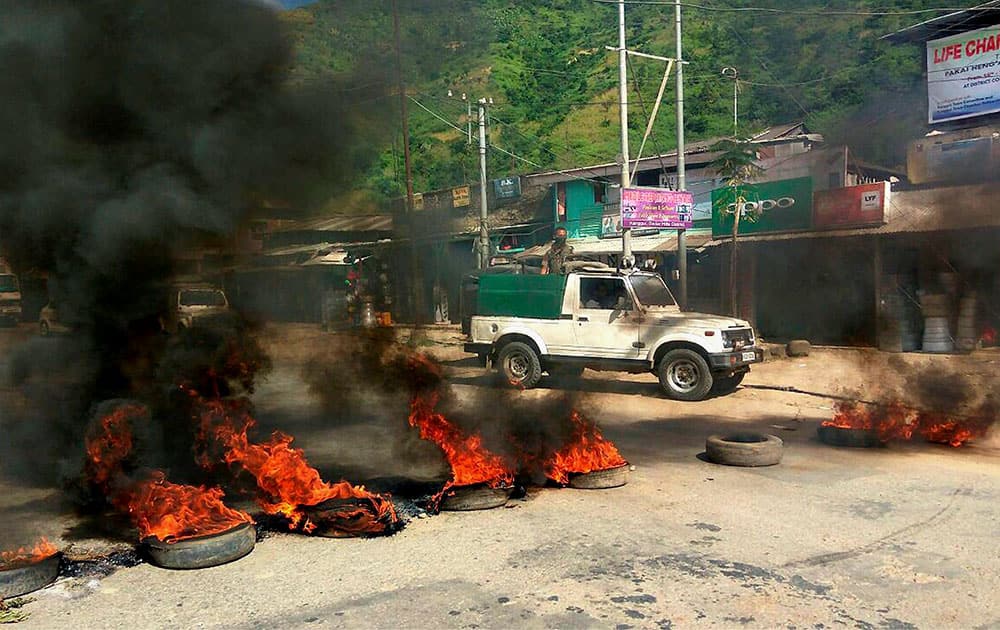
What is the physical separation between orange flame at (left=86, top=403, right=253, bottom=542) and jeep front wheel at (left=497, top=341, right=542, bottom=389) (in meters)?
7.24

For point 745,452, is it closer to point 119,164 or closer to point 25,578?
point 25,578

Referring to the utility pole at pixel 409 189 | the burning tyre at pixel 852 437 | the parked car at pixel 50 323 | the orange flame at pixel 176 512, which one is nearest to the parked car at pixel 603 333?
the utility pole at pixel 409 189

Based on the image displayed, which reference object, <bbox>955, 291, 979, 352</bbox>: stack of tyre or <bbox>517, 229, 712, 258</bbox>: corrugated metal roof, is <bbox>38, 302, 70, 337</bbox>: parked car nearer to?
<bbox>517, 229, 712, 258</bbox>: corrugated metal roof

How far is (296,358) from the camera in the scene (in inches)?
345

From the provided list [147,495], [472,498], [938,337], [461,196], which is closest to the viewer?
[147,495]

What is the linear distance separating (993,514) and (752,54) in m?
9.16

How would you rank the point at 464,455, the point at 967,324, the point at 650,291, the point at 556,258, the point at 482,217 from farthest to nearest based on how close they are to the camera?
the point at 482,217
the point at 967,324
the point at 556,258
the point at 650,291
the point at 464,455

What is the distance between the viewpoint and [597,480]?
6586mm

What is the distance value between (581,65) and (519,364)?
51.3 feet

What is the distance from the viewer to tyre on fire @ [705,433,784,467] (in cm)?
733

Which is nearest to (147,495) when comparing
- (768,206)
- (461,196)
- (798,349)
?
(461,196)

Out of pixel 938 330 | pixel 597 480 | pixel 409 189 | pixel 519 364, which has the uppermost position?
pixel 409 189

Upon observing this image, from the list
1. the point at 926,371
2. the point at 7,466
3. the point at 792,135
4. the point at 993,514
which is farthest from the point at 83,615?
the point at 792,135

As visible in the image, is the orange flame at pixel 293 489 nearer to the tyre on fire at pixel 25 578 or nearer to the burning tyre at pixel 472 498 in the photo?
the burning tyre at pixel 472 498
